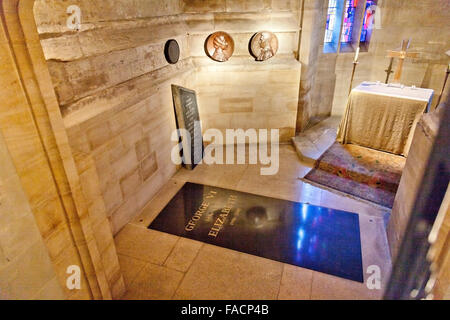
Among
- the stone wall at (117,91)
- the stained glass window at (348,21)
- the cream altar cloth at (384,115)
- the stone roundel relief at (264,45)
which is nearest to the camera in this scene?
the stone wall at (117,91)

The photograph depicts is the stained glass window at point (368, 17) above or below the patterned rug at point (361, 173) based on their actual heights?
above

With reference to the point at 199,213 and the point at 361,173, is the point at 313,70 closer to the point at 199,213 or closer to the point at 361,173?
the point at 361,173

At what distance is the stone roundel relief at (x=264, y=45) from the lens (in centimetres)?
542

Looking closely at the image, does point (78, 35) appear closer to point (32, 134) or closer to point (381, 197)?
point (32, 134)

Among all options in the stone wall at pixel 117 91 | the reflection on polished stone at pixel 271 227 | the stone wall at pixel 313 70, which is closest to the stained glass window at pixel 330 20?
the stone wall at pixel 313 70

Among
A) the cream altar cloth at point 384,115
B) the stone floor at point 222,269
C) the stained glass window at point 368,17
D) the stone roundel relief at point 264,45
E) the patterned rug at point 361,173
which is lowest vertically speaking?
the stone floor at point 222,269

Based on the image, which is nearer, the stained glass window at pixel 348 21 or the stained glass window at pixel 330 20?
the stained glass window at pixel 330 20

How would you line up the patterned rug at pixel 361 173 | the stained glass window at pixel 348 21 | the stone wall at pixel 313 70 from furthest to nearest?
the stained glass window at pixel 348 21, the stone wall at pixel 313 70, the patterned rug at pixel 361 173

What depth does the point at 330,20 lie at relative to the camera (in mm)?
7328

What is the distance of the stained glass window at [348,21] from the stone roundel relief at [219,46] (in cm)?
380

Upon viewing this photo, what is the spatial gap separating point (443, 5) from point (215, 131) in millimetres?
5961

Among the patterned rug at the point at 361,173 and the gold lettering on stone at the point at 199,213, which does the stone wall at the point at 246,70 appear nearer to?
the patterned rug at the point at 361,173

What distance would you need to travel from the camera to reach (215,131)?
20.4ft

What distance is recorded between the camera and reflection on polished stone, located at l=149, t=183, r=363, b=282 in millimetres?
3457
